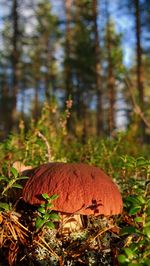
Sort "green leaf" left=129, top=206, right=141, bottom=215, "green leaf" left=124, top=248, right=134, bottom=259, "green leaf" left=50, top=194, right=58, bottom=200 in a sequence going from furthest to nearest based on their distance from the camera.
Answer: "green leaf" left=50, top=194, right=58, bottom=200 < "green leaf" left=129, top=206, right=141, bottom=215 < "green leaf" left=124, top=248, right=134, bottom=259

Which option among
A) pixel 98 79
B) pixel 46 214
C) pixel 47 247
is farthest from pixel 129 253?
pixel 98 79

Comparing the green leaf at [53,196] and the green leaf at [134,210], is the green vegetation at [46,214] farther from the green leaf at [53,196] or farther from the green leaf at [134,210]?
the green leaf at [134,210]

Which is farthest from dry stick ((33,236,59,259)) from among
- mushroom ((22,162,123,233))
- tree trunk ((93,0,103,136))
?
tree trunk ((93,0,103,136))

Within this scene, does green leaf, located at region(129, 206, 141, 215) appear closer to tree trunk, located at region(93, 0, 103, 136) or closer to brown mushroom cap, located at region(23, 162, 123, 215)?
brown mushroom cap, located at region(23, 162, 123, 215)

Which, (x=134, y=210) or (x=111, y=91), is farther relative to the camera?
(x=111, y=91)

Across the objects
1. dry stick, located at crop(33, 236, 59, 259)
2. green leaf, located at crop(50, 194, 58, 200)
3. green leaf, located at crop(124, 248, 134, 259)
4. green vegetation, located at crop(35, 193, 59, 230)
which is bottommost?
dry stick, located at crop(33, 236, 59, 259)

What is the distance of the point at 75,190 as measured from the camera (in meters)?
1.49

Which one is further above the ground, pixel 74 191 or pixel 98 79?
pixel 98 79

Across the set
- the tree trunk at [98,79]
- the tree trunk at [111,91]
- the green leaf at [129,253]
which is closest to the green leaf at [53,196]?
the green leaf at [129,253]

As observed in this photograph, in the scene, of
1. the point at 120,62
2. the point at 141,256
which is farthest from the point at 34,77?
the point at 141,256

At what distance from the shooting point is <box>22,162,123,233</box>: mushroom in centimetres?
146

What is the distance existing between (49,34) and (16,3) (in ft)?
39.0

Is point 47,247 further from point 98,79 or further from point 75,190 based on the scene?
point 98,79

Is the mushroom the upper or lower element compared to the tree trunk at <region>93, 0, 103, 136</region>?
lower
